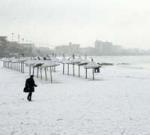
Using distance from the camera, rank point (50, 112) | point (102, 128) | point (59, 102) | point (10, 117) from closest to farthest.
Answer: point (102, 128), point (10, 117), point (50, 112), point (59, 102)

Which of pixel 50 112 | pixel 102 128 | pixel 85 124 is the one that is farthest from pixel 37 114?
pixel 102 128

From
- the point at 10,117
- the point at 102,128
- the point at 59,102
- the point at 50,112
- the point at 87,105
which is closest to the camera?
the point at 102,128

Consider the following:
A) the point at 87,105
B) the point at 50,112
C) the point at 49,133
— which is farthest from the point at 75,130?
the point at 87,105

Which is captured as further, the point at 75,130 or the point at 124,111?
the point at 124,111

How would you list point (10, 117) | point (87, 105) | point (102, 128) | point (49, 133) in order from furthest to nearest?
point (87, 105) → point (10, 117) → point (102, 128) → point (49, 133)

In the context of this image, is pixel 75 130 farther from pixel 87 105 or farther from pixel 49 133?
pixel 87 105

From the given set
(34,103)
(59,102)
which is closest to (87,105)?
(59,102)

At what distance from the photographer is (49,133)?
1062cm

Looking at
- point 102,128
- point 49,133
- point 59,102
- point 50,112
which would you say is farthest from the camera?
point 59,102

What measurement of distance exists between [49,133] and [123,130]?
2.62m

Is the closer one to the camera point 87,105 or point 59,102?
point 87,105

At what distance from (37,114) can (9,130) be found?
3.07m

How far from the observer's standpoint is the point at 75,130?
434 inches

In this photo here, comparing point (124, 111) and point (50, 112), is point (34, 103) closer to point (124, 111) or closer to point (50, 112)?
point (50, 112)
